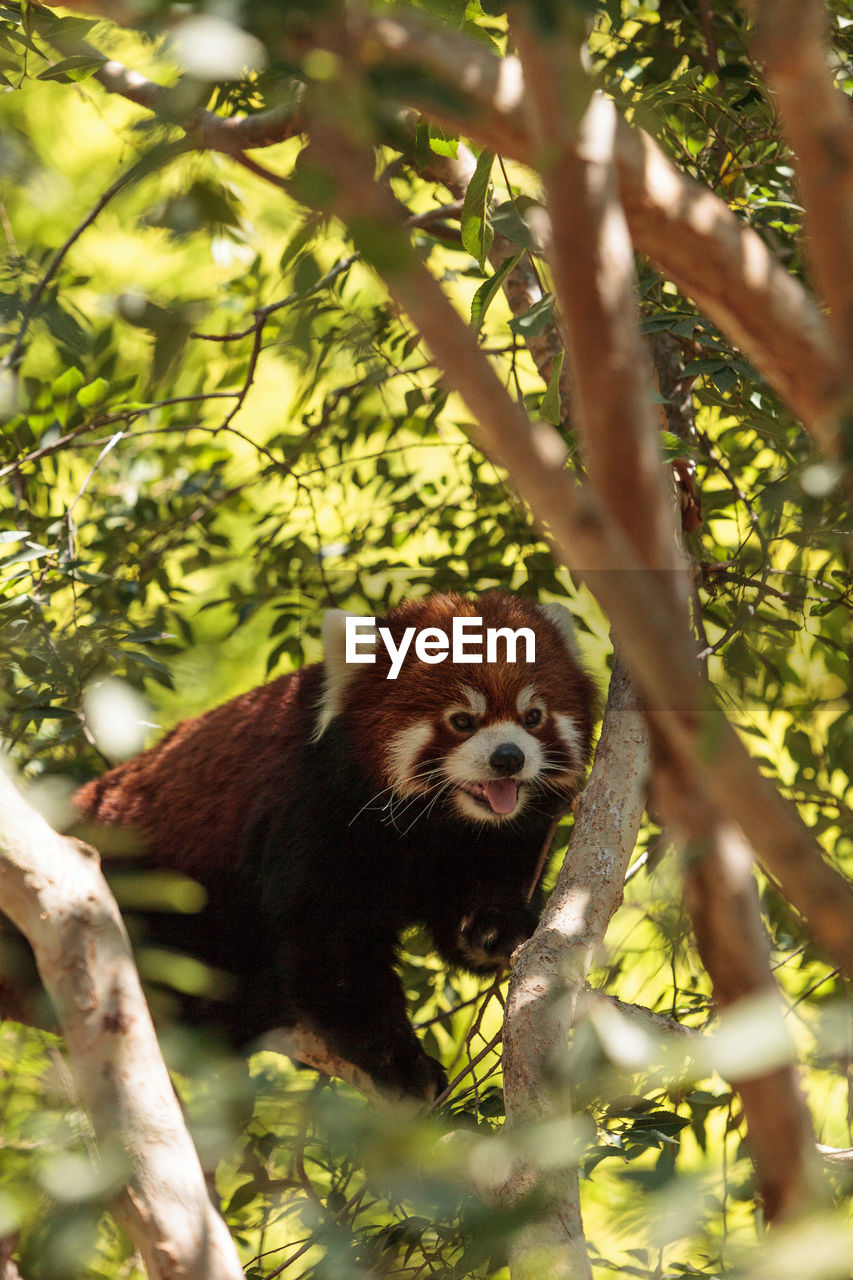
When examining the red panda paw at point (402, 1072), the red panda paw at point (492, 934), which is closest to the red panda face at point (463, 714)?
the red panda paw at point (492, 934)

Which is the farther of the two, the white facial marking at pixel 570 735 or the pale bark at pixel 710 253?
the white facial marking at pixel 570 735

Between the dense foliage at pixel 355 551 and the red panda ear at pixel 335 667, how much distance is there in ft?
0.94

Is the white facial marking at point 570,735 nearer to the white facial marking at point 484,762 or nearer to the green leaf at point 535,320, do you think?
the white facial marking at point 484,762

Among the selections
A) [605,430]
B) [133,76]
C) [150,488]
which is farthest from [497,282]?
[150,488]

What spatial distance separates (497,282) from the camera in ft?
4.52

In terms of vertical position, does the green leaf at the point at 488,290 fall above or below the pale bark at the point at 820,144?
above

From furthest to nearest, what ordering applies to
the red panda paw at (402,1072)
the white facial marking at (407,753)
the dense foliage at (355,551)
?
the white facial marking at (407,753)
the red panda paw at (402,1072)
the dense foliage at (355,551)

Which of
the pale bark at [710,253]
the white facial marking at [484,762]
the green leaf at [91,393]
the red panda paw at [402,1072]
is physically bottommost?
Result: the red panda paw at [402,1072]

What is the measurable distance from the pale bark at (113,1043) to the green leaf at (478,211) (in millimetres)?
847

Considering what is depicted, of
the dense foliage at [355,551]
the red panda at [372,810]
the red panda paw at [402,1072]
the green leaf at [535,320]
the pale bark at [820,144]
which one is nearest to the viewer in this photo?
the pale bark at [820,144]

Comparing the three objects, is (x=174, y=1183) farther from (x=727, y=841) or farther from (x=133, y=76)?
(x=133, y=76)

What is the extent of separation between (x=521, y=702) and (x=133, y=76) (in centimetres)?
173

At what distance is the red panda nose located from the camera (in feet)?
8.13

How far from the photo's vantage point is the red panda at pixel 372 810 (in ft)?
8.07
